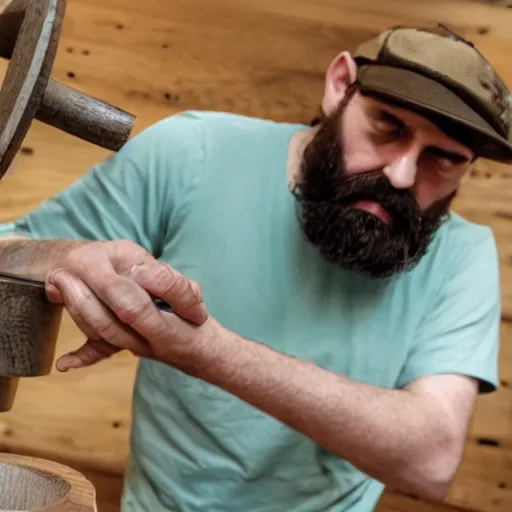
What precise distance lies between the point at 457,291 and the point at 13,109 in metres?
0.71

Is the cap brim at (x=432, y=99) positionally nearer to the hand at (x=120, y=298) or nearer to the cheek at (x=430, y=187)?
the cheek at (x=430, y=187)

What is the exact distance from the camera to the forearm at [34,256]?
648 millimetres

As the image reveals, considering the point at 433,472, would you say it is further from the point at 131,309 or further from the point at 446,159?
the point at 131,309

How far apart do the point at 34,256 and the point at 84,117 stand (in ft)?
0.47

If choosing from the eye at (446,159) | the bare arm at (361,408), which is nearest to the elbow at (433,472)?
the bare arm at (361,408)

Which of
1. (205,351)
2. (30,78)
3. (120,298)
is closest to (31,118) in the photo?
(30,78)

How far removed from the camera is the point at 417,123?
3.10 ft

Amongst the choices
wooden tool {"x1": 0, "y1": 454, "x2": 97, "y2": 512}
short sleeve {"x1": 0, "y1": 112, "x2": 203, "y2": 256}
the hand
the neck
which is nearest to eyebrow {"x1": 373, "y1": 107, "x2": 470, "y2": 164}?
the neck

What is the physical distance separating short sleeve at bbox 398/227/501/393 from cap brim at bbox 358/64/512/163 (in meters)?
0.19

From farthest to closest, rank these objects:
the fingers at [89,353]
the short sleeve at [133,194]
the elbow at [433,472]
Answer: the short sleeve at [133,194] < the elbow at [433,472] < the fingers at [89,353]

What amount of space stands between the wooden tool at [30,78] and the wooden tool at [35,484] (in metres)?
0.23

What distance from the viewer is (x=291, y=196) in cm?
105

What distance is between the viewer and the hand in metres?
0.58

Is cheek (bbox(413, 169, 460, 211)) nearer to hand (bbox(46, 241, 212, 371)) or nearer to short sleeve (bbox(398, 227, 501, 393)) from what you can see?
short sleeve (bbox(398, 227, 501, 393))
